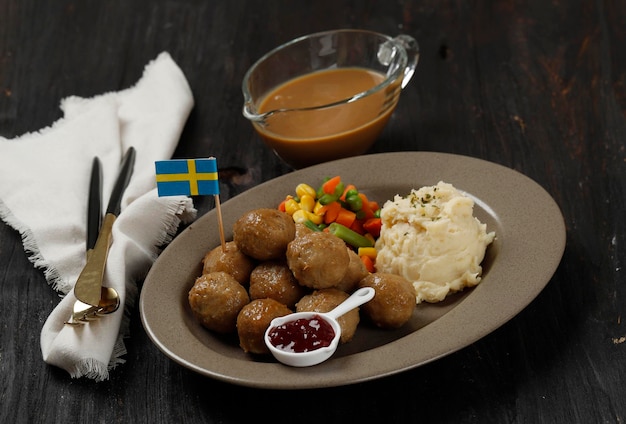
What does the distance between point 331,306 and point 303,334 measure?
239 mm

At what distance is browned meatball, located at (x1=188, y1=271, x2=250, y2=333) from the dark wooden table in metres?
0.31

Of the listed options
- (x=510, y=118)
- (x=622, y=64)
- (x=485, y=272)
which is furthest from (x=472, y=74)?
(x=485, y=272)

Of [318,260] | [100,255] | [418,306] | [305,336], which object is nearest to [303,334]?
[305,336]

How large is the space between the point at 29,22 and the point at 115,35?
900 millimetres

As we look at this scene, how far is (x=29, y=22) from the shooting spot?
7633 mm

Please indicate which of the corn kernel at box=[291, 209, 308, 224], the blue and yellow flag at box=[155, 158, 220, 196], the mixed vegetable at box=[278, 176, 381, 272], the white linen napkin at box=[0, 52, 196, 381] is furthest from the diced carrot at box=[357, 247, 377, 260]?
the white linen napkin at box=[0, 52, 196, 381]

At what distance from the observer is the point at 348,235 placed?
473 centimetres

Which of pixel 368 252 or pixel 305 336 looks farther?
pixel 368 252

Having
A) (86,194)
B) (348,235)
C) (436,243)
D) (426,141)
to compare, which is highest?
(436,243)

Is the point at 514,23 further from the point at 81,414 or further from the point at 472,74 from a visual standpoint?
the point at 81,414

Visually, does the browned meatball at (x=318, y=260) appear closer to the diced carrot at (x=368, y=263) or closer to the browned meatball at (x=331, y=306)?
the browned meatball at (x=331, y=306)

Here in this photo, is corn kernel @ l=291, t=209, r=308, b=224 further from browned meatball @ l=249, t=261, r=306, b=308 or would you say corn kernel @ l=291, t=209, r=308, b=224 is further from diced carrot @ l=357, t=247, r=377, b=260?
browned meatball @ l=249, t=261, r=306, b=308

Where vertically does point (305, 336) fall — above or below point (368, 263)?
above

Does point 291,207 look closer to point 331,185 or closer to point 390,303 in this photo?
point 331,185
